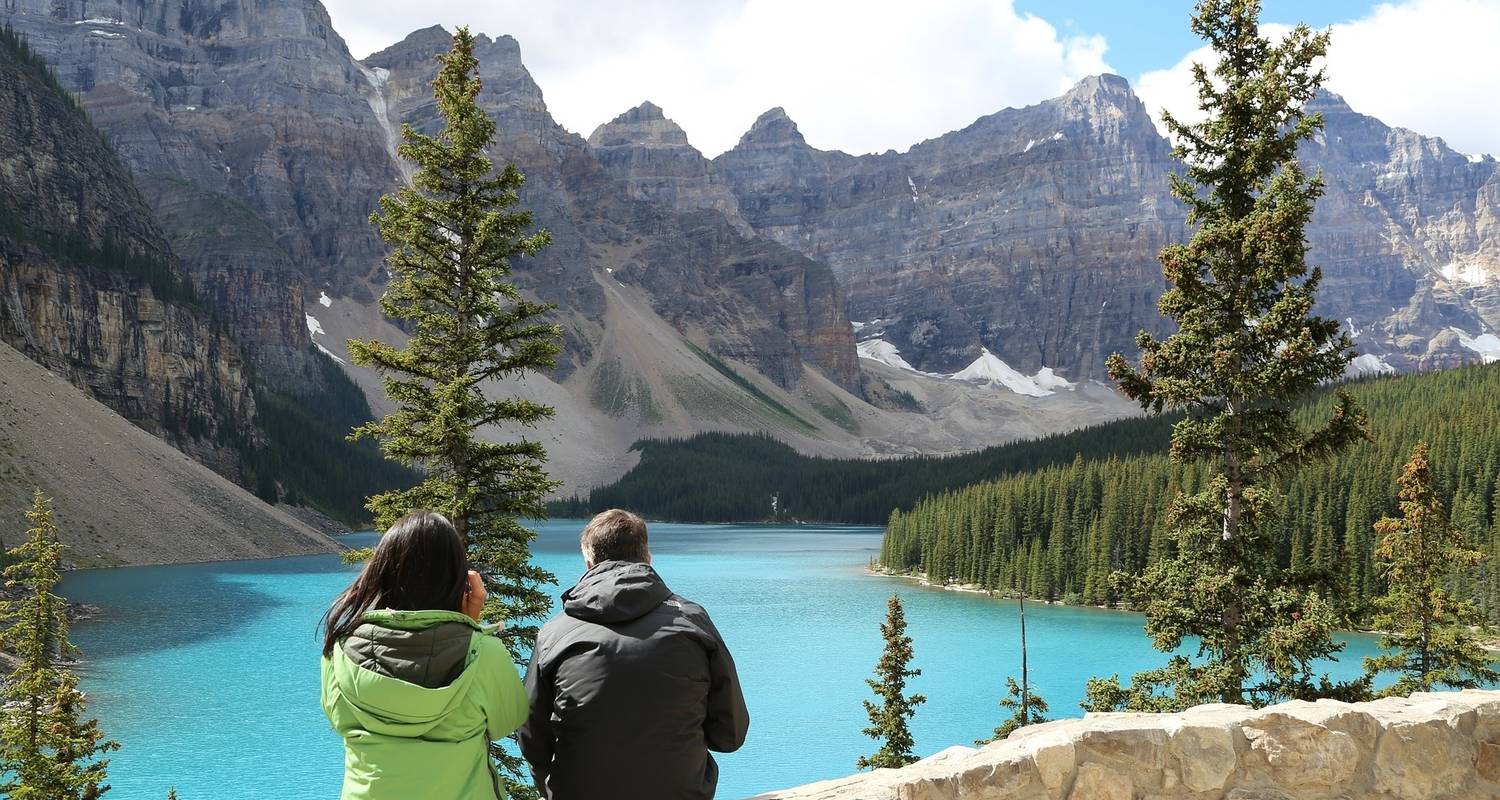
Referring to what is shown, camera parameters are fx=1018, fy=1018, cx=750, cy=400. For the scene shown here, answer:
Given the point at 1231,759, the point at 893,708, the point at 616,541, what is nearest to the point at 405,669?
the point at 616,541

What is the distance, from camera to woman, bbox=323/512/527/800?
3738mm

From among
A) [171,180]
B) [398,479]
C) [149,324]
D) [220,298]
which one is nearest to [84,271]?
[149,324]

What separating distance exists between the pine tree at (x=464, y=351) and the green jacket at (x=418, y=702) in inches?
392

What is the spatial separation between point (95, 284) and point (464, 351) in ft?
375

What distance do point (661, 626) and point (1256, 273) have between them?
1137cm

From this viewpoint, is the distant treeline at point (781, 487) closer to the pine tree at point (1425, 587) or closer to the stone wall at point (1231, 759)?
the pine tree at point (1425, 587)

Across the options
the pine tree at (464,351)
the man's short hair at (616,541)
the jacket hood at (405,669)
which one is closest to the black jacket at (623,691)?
the man's short hair at (616,541)

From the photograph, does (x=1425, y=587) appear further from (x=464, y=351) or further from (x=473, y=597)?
(x=473, y=597)

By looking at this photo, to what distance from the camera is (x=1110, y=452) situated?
11156 cm

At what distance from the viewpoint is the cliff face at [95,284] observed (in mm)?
100000

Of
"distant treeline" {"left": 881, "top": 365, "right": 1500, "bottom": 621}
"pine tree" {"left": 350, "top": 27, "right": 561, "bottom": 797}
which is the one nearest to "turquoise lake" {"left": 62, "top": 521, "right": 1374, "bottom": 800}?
"distant treeline" {"left": 881, "top": 365, "right": 1500, "bottom": 621}

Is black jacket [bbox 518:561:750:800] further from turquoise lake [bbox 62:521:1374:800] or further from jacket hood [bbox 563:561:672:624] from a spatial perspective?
turquoise lake [bbox 62:521:1374:800]

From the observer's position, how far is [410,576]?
384 cm

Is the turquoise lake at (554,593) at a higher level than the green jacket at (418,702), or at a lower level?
lower
